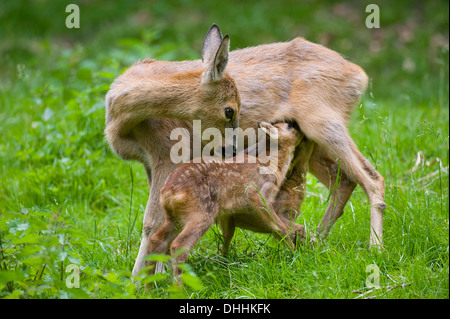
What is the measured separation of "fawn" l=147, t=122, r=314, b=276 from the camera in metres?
4.54

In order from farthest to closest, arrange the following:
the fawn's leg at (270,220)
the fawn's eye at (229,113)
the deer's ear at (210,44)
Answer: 1. the deer's ear at (210,44)
2. the fawn's eye at (229,113)
3. the fawn's leg at (270,220)

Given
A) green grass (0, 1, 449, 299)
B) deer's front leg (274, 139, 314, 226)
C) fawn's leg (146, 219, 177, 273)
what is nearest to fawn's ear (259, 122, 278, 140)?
deer's front leg (274, 139, 314, 226)

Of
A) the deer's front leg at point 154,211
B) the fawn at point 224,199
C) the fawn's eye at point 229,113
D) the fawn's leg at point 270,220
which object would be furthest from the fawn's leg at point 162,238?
the fawn's eye at point 229,113

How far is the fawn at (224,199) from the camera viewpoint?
4.54 meters

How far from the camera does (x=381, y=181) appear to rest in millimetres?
5504

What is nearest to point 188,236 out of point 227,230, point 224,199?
point 224,199

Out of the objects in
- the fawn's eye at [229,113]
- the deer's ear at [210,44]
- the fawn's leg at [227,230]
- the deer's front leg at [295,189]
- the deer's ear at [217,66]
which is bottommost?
the fawn's leg at [227,230]

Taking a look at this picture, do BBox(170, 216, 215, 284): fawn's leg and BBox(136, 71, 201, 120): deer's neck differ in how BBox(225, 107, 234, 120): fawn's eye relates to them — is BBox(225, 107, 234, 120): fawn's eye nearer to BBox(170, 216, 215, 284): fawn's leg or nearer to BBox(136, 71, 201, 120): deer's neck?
BBox(136, 71, 201, 120): deer's neck

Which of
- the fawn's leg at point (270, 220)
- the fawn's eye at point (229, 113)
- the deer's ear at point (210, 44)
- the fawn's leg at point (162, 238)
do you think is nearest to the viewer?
the fawn's leg at point (162, 238)

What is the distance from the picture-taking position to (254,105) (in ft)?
18.5

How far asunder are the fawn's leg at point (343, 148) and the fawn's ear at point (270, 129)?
347 millimetres

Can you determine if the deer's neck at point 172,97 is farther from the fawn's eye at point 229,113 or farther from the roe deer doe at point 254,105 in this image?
the fawn's eye at point 229,113

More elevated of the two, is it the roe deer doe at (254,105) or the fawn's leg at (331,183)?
the roe deer doe at (254,105)
